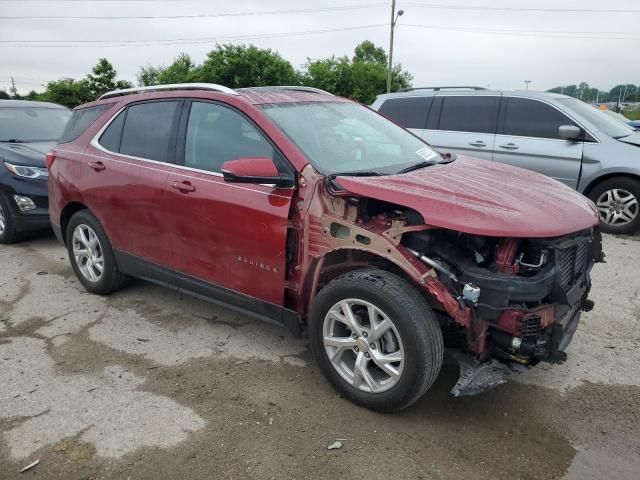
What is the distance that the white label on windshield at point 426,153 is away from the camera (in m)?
3.77

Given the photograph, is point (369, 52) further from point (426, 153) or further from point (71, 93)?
point (426, 153)

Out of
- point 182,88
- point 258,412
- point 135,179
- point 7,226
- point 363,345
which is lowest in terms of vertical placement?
point 258,412

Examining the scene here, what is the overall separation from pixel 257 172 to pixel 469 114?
5294 millimetres

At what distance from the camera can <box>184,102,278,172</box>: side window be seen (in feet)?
10.9

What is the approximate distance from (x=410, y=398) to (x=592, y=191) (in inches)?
205

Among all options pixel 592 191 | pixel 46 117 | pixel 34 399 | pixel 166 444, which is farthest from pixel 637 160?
pixel 46 117

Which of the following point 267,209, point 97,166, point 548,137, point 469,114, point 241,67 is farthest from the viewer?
point 241,67

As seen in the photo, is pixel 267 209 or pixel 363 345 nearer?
pixel 363 345

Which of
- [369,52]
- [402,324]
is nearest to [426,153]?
[402,324]

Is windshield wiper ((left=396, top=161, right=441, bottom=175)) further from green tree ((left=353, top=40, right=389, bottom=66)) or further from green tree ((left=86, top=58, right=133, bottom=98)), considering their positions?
green tree ((left=353, top=40, right=389, bottom=66))

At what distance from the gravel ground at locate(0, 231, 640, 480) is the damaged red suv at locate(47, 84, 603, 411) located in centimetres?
30

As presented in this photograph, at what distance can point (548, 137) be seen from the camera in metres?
6.85

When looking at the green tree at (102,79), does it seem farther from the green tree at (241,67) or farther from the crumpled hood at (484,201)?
the crumpled hood at (484,201)

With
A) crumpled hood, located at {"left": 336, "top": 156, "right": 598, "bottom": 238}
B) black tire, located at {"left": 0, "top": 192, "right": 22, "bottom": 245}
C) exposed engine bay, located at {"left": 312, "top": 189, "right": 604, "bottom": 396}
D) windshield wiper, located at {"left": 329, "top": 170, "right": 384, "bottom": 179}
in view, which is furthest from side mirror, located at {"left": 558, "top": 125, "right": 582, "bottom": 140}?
black tire, located at {"left": 0, "top": 192, "right": 22, "bottom": 245}
